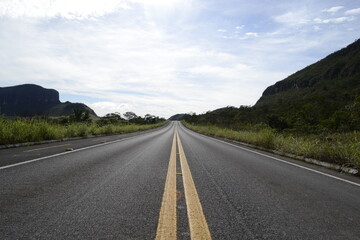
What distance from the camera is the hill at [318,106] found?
19378mm

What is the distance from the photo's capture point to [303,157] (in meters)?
8.28

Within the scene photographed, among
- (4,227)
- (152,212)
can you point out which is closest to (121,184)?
(152,212)

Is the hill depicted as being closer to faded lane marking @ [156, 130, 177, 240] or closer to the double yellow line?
the double yellow line

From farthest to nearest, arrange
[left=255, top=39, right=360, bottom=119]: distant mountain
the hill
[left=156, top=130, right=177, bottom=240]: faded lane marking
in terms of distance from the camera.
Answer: [left=255, top=39, right=360, bottom=119]: distant mountain
the hill
[left=156, top=130, right=177, bottom=240]: faded lane marking

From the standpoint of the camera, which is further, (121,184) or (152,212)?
(121,184)

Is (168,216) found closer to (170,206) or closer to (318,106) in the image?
(170,206)

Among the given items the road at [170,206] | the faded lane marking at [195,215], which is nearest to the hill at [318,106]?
the road at [170,206]

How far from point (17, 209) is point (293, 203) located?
341cm

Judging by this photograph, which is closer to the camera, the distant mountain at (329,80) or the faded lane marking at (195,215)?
the faded lane marking at (195,215)

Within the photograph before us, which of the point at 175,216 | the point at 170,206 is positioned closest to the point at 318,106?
the point at 170,206

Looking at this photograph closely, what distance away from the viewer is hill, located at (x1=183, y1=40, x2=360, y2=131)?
1938cm

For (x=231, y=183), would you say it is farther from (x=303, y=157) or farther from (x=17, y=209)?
(x=303, y=157)

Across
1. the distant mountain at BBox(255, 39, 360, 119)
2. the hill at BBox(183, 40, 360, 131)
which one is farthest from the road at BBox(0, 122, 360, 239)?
the distant mountain at BBox(255, 39, 360, 119)

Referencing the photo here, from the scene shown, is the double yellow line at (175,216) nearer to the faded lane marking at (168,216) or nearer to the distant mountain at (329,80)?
the faded lane marking at (168,216)
